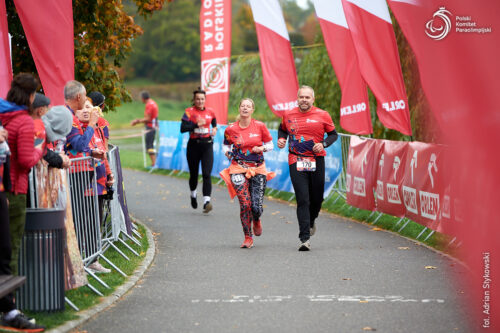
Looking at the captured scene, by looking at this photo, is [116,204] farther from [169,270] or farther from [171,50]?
[171,50]

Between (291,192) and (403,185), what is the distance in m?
5.89

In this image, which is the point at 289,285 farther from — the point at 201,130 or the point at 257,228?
the point at 201,130

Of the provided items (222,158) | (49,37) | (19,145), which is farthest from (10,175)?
(222,158)

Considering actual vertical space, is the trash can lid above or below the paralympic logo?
below

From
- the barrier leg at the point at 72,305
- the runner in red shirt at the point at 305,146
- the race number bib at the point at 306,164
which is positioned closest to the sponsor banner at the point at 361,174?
the runner in red shirt at the point at 305,146

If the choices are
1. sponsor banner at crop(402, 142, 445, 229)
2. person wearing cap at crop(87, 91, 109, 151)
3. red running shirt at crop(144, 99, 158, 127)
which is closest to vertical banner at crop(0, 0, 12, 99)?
person wearing cap at crop(87, 91, 109, 151)

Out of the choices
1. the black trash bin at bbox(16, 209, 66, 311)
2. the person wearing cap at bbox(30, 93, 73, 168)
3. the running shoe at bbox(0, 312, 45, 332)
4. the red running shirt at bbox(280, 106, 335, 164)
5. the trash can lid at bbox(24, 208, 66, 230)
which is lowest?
the running shoe at bbox(0, 312, 45, 332)

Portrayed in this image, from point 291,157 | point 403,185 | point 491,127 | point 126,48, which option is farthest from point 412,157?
point 491,127

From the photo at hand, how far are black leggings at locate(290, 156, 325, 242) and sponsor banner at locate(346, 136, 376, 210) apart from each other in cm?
265

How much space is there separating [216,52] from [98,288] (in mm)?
13242

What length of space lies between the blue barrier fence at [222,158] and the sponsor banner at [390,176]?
7.37 ft

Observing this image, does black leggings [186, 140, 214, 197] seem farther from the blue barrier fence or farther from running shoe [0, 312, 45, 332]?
running shoe [0, 312, 45, 332]

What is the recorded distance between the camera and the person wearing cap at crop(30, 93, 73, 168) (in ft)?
21.8

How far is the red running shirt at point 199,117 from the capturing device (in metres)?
14.8
